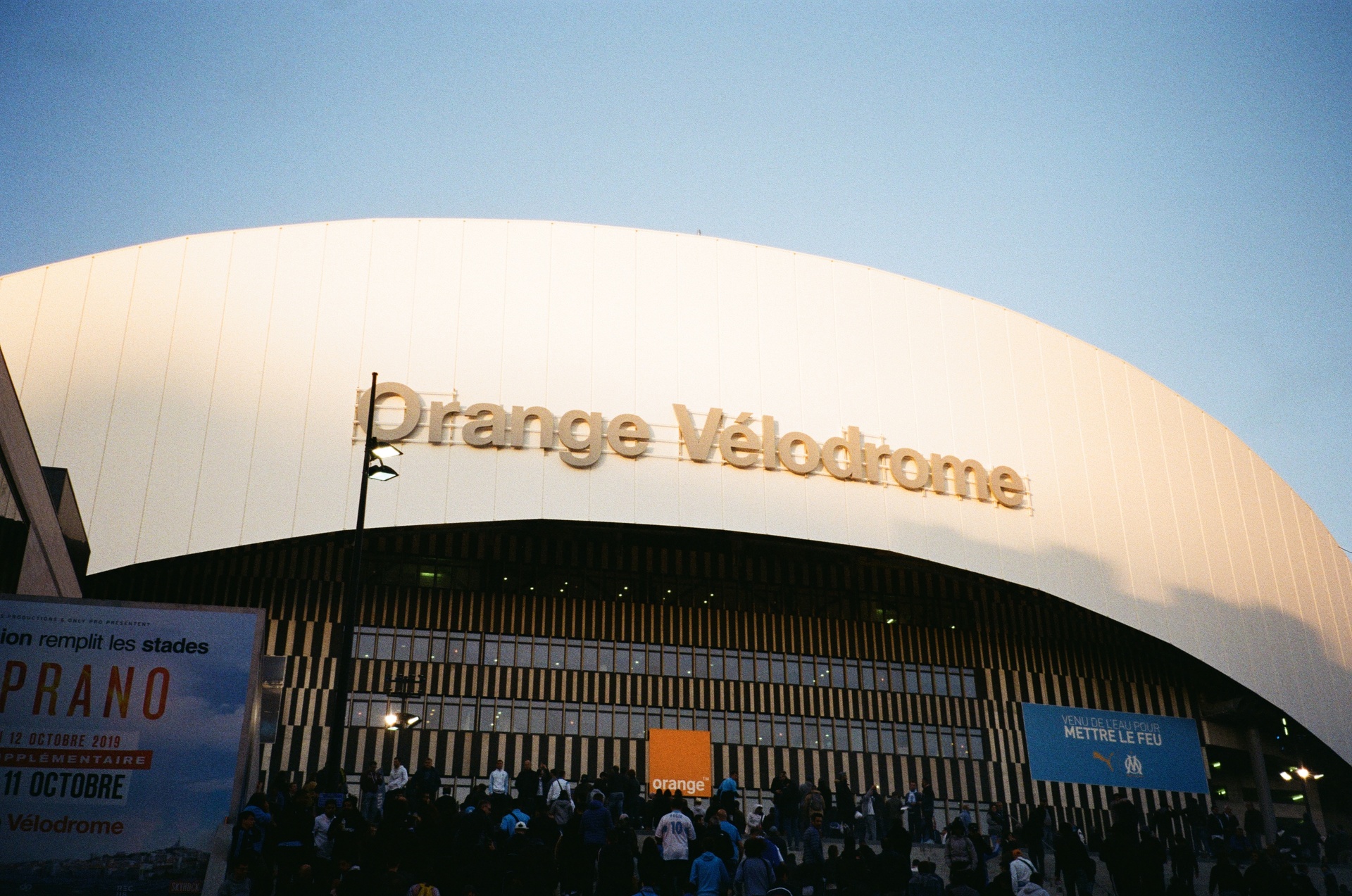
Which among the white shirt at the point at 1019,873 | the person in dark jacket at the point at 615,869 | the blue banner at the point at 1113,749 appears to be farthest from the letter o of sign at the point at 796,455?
the person in dark jacket at the point at 615,869

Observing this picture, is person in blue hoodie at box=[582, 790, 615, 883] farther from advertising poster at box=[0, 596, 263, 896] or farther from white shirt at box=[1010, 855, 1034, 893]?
advertising poster at box=[0, 596, 263, 896]

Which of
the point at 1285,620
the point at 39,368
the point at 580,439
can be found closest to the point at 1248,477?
the point at 1285,620

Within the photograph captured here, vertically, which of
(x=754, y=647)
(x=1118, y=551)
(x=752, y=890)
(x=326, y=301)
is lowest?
(x=752, y=890)

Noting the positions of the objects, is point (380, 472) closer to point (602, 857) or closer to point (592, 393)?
point (602, 857)

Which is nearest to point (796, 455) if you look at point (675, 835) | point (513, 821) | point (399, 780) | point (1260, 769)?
point (399, 780)

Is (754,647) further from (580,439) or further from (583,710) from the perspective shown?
(580,439)

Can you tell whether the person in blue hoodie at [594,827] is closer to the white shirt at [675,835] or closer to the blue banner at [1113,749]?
the white shirt at [675,835]

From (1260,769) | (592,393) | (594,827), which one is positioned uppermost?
(592,393)

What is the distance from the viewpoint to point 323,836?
51.4 ft

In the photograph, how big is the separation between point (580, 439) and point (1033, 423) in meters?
13.9

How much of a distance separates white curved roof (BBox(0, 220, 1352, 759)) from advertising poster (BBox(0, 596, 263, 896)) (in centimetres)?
1902

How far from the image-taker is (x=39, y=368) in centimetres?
3089

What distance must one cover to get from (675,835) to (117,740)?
27.3 ft

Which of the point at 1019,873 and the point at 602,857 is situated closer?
the point at 602,857
